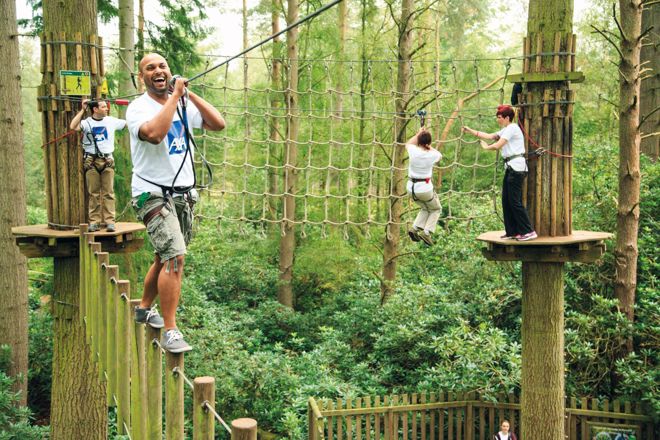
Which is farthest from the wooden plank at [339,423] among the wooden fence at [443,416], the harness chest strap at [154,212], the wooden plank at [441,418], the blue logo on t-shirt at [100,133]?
the harness chest strap at [154,212]

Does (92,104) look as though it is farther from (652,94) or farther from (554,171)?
(652,94)

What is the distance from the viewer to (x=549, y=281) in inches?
196

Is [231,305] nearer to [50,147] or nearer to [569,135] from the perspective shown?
[50,147]

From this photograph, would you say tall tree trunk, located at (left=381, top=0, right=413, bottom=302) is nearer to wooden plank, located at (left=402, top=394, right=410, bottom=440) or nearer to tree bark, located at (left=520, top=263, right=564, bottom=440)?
wooden plank, located at (left=402, top=394, right=410, bottom=440)

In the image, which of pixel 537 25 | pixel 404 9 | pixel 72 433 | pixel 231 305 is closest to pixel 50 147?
pixel 72 433

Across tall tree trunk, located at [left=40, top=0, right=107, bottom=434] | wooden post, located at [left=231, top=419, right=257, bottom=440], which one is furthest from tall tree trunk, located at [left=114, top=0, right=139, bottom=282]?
wooden post, located at [left=231, top=419, right=257, bottom=440]

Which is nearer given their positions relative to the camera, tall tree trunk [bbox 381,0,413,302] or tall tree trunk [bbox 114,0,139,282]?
tall tree trunk [bbox 114,0,139,282]

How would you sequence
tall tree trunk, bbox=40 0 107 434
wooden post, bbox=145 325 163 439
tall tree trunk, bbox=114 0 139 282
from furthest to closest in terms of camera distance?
1. tall tree trunk, bbox=114 0 139 282
2. tall tree trunk, bbox=40 0 107 434
3. wooden post, bbox=145 325 163 439

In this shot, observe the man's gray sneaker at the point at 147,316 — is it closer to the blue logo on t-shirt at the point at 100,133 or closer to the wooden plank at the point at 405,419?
the blue logo on t-shirt at the point at 100,133

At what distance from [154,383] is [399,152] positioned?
6971 mm

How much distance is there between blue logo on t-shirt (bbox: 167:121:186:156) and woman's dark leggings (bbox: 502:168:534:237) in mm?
2742

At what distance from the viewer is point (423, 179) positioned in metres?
5.45

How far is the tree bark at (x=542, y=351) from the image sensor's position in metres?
5.00

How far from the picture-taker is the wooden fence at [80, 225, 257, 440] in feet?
5.84
